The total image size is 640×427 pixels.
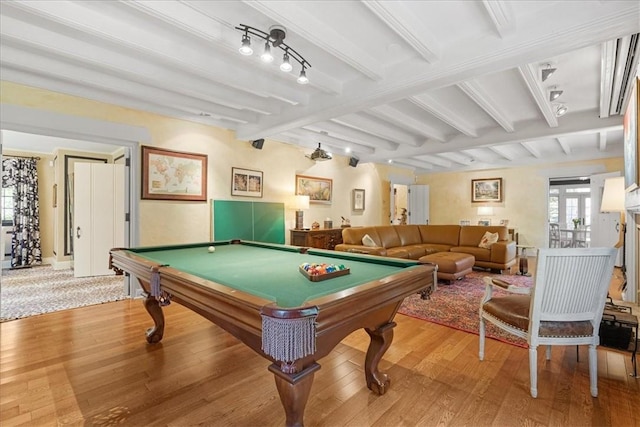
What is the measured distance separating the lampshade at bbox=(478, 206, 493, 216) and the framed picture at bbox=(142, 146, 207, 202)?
746cm

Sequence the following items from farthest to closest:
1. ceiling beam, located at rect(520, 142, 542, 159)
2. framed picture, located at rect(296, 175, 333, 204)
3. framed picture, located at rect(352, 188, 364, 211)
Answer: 1. framed picture, located at rect(352, 188, 364, 211)
2. ceiling beam, located at rect(520, 142, 542, 159)
3. framed picture, located at rect(296, 175, 333, 204)

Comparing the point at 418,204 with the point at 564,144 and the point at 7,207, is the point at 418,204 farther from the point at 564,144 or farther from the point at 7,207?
the point at 7,207

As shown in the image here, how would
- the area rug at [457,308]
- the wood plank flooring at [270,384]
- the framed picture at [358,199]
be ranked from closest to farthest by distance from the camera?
the wood plank flooring at [270,384] → the area rug at [457,308] → the framed picture at [358,199]

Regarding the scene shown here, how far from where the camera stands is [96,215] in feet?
17.3

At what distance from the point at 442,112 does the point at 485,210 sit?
5.48m

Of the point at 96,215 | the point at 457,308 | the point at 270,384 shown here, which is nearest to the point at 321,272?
the point at 270,384

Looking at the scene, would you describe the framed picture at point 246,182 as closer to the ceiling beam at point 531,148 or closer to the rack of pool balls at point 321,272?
the rack of pool balls at point 321,272

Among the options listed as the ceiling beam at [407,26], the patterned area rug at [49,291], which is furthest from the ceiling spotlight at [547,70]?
the patterned area rug at [49,291]

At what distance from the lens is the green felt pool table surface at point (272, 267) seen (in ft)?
5.10

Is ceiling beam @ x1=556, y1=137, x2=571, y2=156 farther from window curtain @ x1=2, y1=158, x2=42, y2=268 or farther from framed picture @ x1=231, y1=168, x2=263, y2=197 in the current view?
window curtain @ x1=2, y1=158, x2=42, y2=268

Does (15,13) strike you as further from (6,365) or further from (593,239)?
(593,239)

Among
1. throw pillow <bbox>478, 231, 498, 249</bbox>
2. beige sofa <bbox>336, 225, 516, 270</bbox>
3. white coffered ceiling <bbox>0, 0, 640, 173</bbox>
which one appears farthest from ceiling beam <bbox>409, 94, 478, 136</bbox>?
beige sofa <bbox>336, 225, 516, 270</bbox>

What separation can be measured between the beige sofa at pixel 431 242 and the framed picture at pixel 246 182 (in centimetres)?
181

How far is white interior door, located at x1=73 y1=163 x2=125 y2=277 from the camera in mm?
5160
